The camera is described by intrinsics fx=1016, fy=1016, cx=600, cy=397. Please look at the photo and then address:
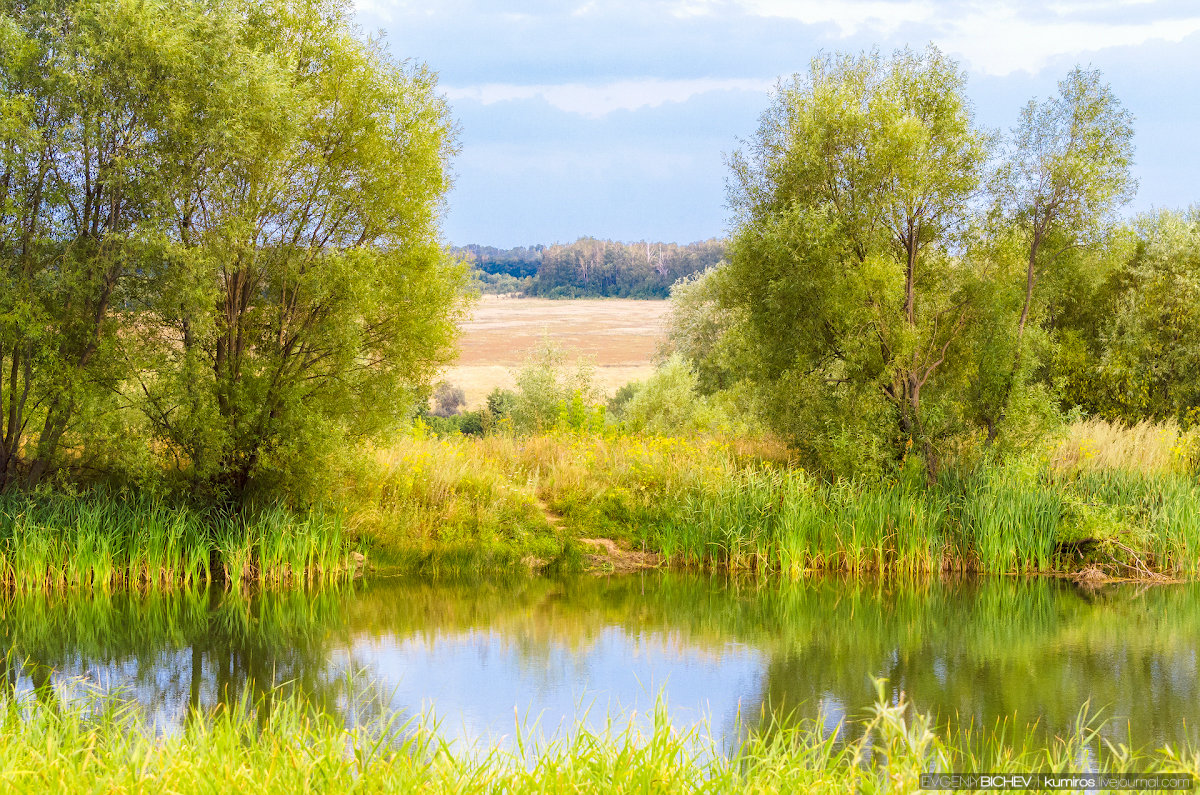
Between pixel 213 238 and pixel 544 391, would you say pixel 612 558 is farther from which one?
pixel 544 391

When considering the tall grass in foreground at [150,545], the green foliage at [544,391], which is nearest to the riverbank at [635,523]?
the tall grass in foreground at [150,545]

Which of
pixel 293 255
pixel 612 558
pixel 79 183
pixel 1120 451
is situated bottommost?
pixel 612 558

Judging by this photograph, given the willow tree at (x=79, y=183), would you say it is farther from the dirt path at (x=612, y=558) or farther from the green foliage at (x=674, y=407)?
the green foliage at (x=674, y=407)

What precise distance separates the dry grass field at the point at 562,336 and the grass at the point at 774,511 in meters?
23.4

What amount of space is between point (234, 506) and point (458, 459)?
4270 millimetres

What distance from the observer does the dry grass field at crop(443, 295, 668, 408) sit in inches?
2125

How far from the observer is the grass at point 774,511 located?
15875mm

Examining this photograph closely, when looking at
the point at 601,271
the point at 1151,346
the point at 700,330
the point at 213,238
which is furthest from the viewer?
the point at 601,271

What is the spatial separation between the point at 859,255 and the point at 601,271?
74147 millimetres

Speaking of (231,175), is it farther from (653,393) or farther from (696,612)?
(653,393)

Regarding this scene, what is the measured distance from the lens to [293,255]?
49.2 ft

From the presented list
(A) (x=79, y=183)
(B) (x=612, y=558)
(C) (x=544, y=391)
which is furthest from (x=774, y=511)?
(C) (x=544, y=391)

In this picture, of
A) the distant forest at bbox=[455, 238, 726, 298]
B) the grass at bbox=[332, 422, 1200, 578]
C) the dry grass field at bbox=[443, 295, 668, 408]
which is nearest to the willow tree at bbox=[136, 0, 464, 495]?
the grass at bbox=[332, 422, 1200, 578]

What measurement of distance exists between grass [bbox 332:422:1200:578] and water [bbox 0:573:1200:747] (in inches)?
32.5
